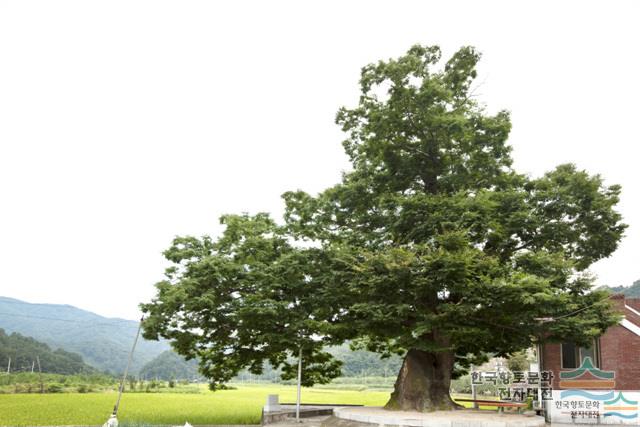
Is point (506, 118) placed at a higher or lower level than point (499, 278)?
higher

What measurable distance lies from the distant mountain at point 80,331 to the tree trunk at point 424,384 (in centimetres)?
10295

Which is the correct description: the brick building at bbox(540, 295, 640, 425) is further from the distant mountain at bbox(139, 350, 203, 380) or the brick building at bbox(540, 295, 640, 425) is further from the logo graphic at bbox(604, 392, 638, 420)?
the distant mountain at bbox(139, 350, 203, 380)

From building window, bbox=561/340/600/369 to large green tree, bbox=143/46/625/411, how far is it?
6.55 ft

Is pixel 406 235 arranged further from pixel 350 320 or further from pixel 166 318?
pixel 166 318

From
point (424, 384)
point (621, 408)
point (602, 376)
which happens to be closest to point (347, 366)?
point (424, 384)

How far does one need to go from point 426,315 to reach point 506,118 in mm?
7948

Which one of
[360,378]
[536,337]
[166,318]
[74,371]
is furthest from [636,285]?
[74,371]

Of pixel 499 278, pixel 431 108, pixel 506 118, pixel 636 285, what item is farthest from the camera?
pixel 636 285

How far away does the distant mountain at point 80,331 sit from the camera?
4710 inches

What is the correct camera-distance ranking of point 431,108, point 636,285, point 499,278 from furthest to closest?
point 636,285
point 431,108
point 499,278

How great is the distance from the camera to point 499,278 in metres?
16.0

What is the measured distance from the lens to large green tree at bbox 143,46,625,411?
16.7 metres

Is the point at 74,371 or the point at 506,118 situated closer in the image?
the point at 506,118

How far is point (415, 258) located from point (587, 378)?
7.96m
